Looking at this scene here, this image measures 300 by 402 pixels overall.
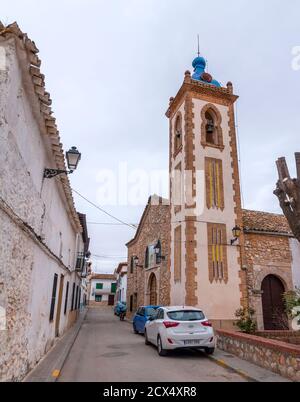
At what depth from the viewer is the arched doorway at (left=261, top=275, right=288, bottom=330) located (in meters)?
14.3

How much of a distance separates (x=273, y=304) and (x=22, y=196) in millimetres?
13715

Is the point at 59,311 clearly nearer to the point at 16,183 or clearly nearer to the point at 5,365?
the point at 5,365

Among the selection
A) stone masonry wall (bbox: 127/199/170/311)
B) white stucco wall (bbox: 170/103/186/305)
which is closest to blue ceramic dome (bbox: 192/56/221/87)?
white stucco wall (bbox: 170/103/186/305)

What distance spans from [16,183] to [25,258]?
1.45 metres

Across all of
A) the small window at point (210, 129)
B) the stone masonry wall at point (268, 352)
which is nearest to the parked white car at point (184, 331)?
the stone masonry wall at point (268, 352)

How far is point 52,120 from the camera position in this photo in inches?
242

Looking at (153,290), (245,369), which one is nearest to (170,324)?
(245,369)

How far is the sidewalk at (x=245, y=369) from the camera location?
6.24 meters

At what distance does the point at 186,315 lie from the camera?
921cm

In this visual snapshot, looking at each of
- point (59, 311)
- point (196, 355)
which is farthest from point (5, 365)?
point (59, 311)

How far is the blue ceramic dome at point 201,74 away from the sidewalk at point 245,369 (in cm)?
1454

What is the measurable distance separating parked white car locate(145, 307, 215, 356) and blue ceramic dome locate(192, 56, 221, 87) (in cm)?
1346

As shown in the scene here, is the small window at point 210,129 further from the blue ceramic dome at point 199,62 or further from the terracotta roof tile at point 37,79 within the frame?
the terracotta roof tile at point 37,79

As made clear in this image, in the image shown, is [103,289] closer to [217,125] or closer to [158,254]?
[158,254]
